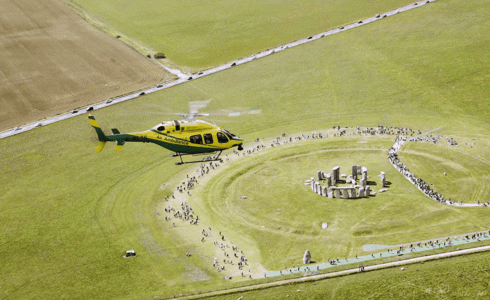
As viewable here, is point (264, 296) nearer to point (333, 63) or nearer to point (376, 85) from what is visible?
point (376, 85)

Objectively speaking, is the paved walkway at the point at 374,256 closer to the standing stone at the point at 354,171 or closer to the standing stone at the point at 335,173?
the standing stone at the point at 335,173

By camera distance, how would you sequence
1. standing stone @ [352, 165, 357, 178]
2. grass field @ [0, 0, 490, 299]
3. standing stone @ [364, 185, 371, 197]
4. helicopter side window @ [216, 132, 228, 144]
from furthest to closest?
standing stone @ [352, 165, 357, 178], standing stone @ [364, 185, 371, 197], helicopter side window @ [216, 132, 228, 144], grass field @ [0, 0, 490, 299]

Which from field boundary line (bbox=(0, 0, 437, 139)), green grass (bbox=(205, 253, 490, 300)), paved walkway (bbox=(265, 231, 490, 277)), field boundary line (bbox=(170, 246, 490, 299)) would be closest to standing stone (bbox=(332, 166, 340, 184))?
paved walkway (bbox=(265, 231, 490, 277))

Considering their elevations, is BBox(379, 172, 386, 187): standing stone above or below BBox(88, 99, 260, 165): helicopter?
below

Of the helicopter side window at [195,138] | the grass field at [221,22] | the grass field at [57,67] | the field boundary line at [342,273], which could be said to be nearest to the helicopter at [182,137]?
the helicopter side window at [195,138]

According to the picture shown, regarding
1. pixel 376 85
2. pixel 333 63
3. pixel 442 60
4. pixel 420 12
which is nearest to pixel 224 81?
pixel 333 63

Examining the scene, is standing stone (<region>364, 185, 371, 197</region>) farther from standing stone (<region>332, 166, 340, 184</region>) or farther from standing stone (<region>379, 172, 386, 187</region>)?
standing stone (<region>332, 166, 340, 184</region>)
